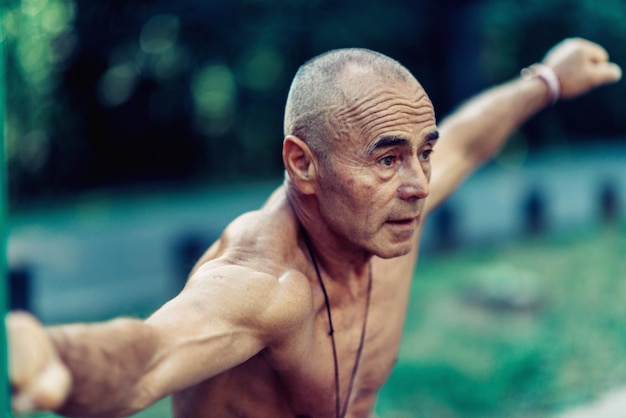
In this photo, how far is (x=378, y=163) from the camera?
2.04m

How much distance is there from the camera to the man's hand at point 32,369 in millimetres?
1344

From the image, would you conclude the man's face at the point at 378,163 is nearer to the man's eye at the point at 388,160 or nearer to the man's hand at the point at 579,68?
the man's eye at the point at 388,160

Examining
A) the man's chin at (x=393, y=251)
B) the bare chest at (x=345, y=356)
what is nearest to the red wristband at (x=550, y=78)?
the bare chest at (x=345, y=356)

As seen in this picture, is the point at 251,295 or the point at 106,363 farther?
the point at 251,295

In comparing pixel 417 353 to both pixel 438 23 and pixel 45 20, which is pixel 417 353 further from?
pixel 45 20

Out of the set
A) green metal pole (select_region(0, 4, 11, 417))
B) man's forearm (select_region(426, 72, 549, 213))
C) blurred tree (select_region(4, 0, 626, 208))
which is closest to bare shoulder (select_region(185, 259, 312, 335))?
green metal pole (select_region(0, 4, 11, 417))

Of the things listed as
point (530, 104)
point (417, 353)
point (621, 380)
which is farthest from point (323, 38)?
point (530, 104)

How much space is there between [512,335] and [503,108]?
3.40 meters

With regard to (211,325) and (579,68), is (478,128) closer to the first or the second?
(579,68)

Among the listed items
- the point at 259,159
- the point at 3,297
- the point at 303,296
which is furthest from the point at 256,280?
the point at 259,159

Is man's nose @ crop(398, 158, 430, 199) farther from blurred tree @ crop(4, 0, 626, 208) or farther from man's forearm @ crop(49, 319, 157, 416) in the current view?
blurred tree @ crop(4, 0, 626, 208)

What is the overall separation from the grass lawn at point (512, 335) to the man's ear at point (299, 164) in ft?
9.91

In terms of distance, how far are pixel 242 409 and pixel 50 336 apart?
0.92 metres

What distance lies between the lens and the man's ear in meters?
2.12
